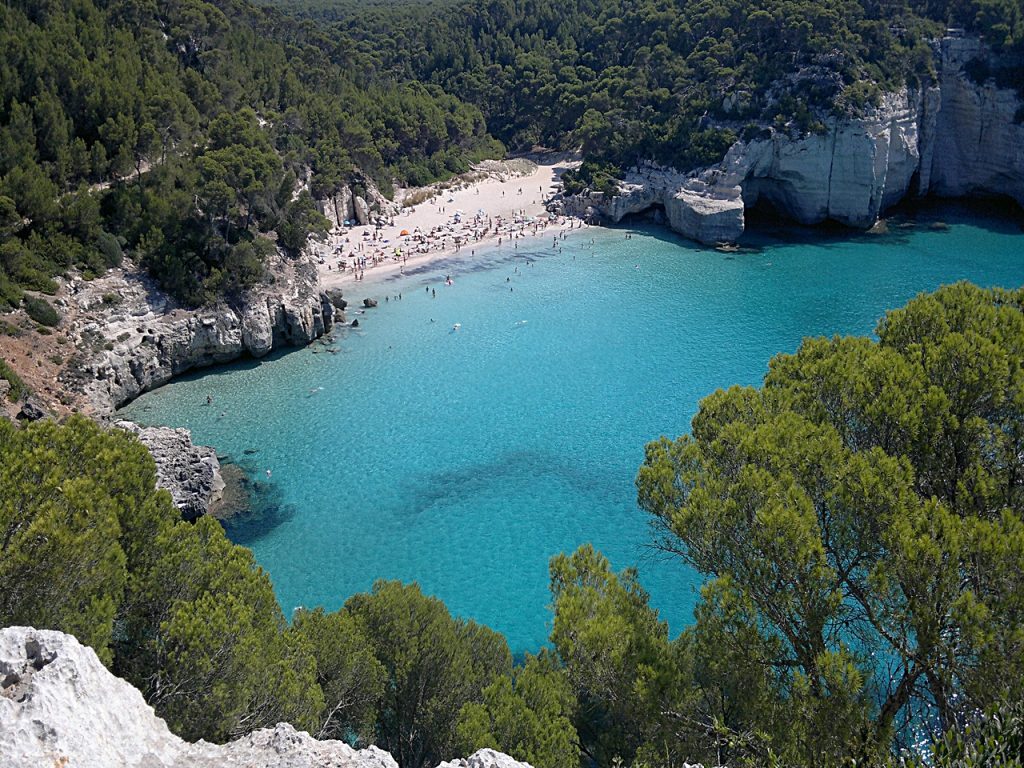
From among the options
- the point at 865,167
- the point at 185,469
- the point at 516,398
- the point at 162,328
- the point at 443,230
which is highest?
the point at 865,167

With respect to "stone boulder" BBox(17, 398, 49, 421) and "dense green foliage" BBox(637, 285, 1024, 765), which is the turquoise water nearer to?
"stone boulder" BBox(17, 398, 49, 421)

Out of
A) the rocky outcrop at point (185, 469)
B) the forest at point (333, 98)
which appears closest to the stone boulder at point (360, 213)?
the forest at point (333, 98)

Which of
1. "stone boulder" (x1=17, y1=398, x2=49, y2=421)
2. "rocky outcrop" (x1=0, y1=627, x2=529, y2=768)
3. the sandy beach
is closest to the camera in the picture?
"rocky outcrop" (x1=0, y1=627, x2=529, y2=768)

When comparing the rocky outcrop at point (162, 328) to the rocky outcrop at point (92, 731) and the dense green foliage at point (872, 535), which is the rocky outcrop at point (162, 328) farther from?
the dense green foliage at point (872, 535)

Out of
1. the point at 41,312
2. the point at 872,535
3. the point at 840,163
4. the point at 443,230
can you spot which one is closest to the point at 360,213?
the point at 443,230

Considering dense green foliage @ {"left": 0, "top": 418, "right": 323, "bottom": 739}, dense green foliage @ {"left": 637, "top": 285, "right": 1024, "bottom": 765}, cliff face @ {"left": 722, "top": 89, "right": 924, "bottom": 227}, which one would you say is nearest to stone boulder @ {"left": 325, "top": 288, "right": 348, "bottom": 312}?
cliff face @ {"left": 722, "top": 89, "right": 924, "bottom": 227}

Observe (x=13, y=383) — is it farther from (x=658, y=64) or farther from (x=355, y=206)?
(x=658, y=64)
